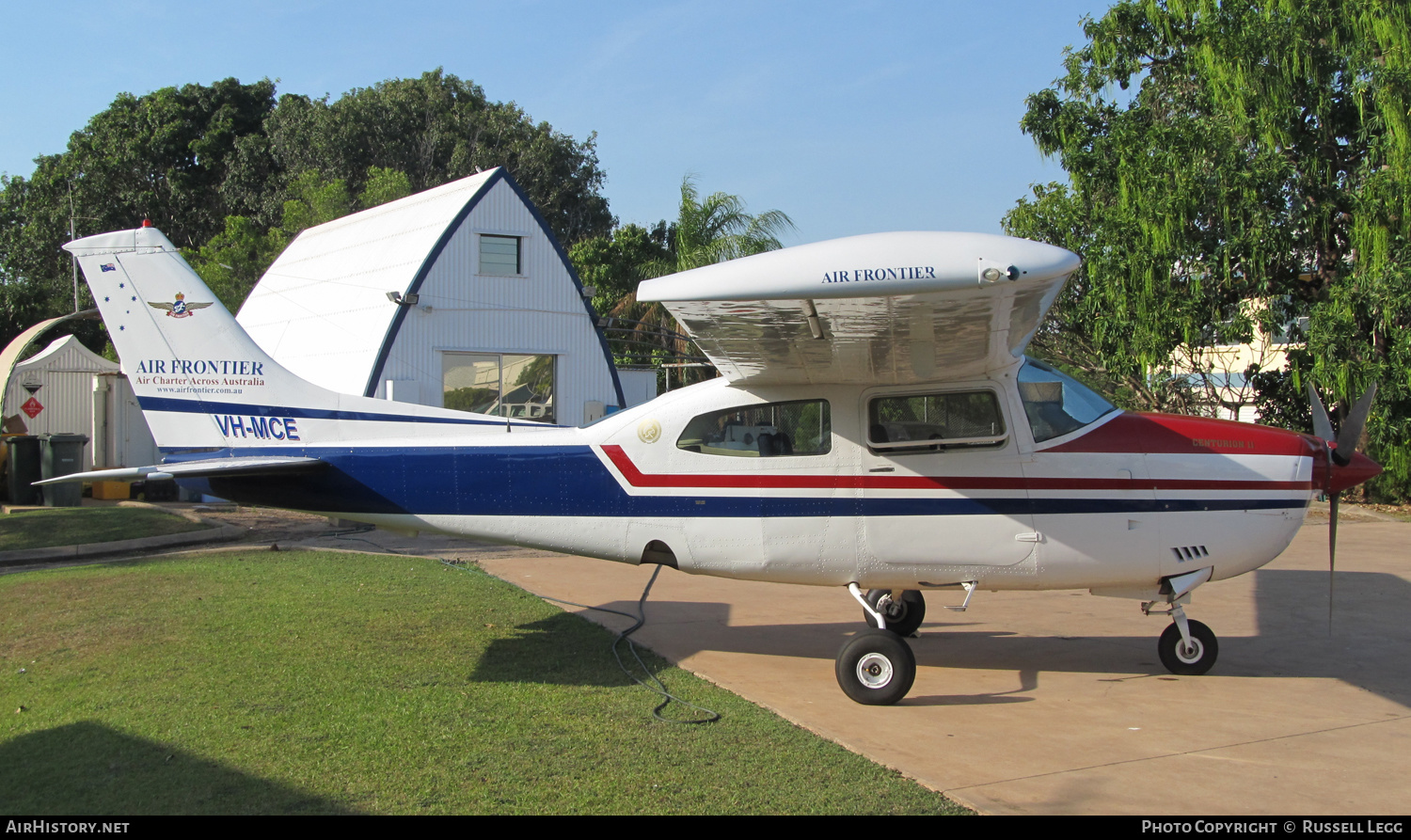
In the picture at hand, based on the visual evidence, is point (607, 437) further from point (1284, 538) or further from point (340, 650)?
point (1284, 538)

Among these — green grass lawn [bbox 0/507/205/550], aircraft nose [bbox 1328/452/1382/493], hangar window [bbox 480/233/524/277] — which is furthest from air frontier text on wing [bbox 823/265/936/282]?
hangar window [bbox 480/233/524/277]

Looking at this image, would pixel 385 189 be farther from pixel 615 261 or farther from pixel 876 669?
pixel 876 669

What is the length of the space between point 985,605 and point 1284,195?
14035 mm

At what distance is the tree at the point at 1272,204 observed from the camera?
16.7m

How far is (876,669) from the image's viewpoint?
19.7ft

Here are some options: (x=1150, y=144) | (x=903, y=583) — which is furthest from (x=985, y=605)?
(x=1150, y=144)

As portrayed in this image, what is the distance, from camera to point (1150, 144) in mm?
18438

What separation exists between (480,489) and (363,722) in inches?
78.7

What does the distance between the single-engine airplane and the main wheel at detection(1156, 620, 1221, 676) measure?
1 cm

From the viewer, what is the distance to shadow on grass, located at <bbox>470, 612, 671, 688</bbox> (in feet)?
20.4

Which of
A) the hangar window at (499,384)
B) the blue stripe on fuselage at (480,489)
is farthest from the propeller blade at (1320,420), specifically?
the hangar window at (499,384)

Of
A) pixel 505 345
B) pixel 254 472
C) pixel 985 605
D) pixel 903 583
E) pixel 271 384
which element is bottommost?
pixel 985 605

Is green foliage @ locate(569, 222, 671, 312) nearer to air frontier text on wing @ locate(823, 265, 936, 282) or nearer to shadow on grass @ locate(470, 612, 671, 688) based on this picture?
shadow on grass @ locate(470, 612, 671, 688)
